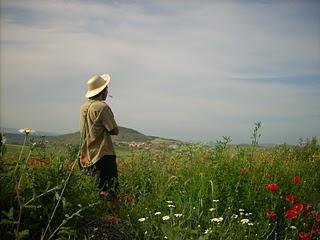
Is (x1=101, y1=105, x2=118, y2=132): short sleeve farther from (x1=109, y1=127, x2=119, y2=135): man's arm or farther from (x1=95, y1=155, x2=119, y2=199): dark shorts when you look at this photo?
(x1=95, y1=155, x2=119, y2=199): dark shorts

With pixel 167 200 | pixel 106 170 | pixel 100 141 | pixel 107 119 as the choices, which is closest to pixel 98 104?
pixel 107 119

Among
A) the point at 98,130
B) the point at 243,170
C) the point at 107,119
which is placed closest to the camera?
the point at 243,170

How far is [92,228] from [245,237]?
4.64 feet

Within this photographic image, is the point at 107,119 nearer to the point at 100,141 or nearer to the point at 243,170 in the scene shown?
the point at 100,141

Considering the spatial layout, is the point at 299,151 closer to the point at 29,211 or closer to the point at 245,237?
the point at 245,237

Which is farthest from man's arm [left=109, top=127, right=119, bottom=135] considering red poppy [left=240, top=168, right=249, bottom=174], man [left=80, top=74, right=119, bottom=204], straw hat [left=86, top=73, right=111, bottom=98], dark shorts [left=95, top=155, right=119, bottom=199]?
red poppy [left=240, top=168, right=249, bottom=174]

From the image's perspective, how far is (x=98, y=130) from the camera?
705cm

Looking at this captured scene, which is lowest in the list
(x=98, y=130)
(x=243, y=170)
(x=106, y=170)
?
(x=106, y=170)

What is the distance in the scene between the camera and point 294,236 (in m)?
5.02

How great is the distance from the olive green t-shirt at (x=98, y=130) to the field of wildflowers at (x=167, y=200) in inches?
24.9

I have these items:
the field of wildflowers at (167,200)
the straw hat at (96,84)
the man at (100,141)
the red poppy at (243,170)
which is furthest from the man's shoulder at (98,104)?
the red poppy at (243,170)

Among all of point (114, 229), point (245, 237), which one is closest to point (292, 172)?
point (245, 237)

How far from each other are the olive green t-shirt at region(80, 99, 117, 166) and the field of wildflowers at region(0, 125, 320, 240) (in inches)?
24.9

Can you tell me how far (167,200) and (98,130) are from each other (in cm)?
163
